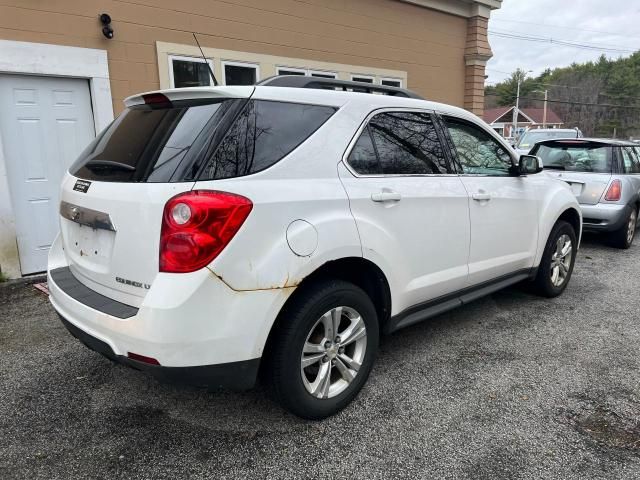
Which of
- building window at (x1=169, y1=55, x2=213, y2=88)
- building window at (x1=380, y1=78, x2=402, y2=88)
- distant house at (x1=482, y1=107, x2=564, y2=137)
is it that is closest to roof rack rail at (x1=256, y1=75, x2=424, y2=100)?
building window at (x1=169, y1=55, x2=213, y2=88)

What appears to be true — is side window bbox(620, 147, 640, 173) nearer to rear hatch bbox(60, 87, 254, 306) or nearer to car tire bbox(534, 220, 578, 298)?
car tire bbox(534, 220, 578, 298)

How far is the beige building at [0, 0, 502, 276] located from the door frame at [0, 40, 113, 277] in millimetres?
10

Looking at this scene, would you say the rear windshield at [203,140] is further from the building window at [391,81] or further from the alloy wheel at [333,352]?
the building window at [391,81]

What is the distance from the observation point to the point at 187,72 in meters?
6.53

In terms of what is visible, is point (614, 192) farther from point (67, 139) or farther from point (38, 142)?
point (38, 142)

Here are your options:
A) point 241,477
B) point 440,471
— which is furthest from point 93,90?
point 440,471

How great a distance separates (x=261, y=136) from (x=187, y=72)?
474cm

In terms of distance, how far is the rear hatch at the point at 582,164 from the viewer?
683 centimetres

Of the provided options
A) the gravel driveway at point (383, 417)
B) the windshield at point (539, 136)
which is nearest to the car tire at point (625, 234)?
the gravel driveway at point (383, 417)

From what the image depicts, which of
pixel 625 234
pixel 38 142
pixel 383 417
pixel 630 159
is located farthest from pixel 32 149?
pixel 630 159

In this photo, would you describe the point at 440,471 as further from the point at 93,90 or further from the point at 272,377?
the point at 93,90

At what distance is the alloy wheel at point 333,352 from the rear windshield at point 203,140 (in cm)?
92

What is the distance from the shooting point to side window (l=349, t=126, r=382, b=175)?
275cm

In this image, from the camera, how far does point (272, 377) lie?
2.42 m
